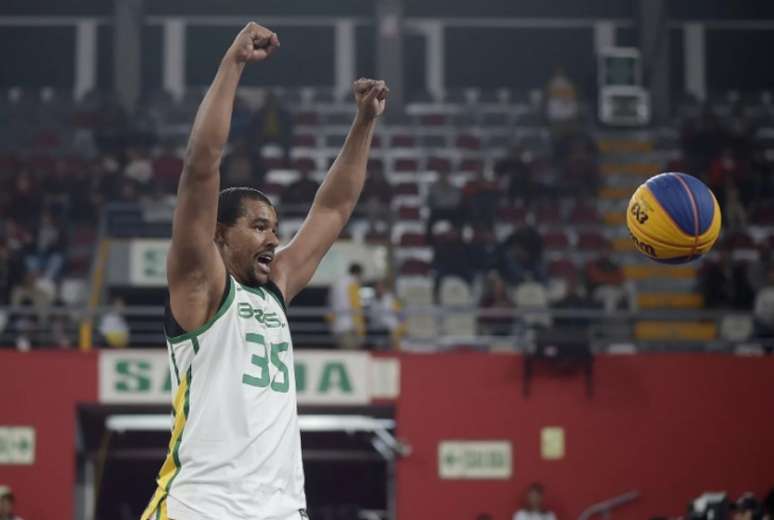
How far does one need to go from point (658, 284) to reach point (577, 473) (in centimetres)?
404

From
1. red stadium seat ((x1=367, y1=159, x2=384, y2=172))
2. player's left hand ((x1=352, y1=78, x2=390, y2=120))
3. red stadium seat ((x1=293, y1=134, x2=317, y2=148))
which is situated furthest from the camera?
red stadium seat ((x1=293, y1=134, x2=317, y2=148))

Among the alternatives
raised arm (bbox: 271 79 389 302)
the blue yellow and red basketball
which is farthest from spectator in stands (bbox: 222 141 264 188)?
raised arm (bbox: 271 79 389 302)

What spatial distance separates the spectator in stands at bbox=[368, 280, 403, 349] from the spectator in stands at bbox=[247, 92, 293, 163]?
4.48 meters

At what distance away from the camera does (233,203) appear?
4.90m

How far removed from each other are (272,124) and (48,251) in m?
4.27

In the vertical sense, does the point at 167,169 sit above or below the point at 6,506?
above

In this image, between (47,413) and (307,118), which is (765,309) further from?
(307,118)

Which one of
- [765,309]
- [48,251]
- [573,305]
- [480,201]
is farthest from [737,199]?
[48,251]

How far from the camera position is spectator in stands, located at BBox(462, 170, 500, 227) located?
19.5 metres

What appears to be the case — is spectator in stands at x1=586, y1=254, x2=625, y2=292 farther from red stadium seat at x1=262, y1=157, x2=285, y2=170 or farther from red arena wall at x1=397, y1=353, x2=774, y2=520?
red stadium seat at x1=262, y1=157, x2=285, y2=170

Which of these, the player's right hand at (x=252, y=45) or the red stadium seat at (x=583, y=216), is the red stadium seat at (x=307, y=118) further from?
the player's right hand at (x=252, y=45)

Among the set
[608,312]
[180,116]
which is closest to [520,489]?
[608,312]

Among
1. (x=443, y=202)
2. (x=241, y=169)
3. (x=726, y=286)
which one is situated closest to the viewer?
(x=726, y=286)

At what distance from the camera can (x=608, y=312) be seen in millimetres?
16422
